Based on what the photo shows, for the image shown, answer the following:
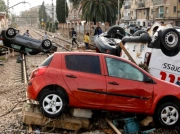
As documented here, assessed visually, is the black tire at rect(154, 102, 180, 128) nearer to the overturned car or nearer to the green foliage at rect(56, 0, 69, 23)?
the overturned car

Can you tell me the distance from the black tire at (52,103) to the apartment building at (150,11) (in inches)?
2544

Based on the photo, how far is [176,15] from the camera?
69.5 meters

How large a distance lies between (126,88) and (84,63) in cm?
103

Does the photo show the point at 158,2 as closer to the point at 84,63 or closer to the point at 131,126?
the point at 84,63

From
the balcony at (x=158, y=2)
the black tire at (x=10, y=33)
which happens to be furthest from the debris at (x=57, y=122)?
the balcony at (x=158, y=2)

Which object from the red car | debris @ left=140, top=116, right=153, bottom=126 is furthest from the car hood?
debris @ left=140, top=116, right=153, bottom=126

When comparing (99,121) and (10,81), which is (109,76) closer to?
(99,121)

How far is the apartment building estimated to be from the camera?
69812 mm

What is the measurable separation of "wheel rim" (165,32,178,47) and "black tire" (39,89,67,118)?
4.12 m

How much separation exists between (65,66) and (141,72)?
161cm

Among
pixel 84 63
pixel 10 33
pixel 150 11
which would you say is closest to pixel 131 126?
pixel 84 63

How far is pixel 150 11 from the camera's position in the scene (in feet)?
263

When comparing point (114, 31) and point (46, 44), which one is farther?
point (46, 44)

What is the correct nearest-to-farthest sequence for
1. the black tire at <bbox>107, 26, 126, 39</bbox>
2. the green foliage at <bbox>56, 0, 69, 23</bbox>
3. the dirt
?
the dirt, the black tire at <bbox>107, 26, 126, 39</bbox>, the green foliage at <bbox>56, 0, 69, 23</bbox>
